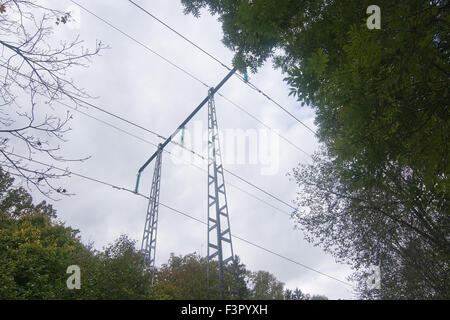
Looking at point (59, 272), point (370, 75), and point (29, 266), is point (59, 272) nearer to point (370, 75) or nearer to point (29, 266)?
point (29, 266)

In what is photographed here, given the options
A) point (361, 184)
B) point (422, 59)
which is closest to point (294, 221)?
point (361, 184)

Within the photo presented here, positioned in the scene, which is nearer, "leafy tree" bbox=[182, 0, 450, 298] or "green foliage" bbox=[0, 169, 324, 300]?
"leafy tree" bbox=[182, 0, 450, 298]

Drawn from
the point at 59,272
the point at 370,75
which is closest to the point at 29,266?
the point at 59,272

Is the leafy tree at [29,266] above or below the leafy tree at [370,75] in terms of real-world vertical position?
below

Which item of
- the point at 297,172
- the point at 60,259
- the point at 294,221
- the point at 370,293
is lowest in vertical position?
the point at 370,293

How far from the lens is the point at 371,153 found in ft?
12.3

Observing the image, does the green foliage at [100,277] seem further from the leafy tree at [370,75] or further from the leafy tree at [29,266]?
the leafy tree at [370,75]

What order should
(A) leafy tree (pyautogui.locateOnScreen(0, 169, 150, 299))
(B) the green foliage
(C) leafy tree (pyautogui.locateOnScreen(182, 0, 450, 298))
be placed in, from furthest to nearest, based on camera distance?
1. (A) leafy tree (pyautogui.locateOnScreen(0, 169, 150, 299))
2. (B) the green foliage
3. (C) leafy tree (pyautogui.locateOnScreen(182, 0, 450, 298))

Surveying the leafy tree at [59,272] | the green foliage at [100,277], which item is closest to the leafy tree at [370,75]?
the green foliage at [100,277]

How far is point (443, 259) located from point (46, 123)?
14.3m

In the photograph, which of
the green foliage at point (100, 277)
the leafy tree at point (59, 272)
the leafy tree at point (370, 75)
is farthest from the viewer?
the leafy tree at point (59, 272)

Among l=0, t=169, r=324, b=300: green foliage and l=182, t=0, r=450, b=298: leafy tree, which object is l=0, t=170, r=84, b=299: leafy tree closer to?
l=0, t=169, r=324, b=300: green foliage

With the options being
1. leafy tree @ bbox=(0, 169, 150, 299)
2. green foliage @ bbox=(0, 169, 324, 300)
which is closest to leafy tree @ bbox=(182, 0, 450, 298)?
green foliage @ bbox=(0, 169, 324, 300)
